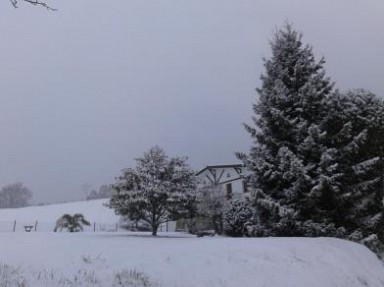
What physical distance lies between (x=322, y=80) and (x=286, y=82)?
1676 mm

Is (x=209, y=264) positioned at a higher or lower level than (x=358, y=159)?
lower

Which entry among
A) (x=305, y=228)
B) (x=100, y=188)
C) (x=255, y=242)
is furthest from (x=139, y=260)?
(x=100, y=188)

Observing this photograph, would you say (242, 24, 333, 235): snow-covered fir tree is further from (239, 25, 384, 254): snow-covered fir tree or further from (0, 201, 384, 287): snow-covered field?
(0, 201, 384, 287): snow-covered field

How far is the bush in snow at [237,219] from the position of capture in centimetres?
3078

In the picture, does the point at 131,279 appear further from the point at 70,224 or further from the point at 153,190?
the point at 70,224

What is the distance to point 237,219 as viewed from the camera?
31.2 m

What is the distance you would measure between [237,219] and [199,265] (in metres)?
18.6

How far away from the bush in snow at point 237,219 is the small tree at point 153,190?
3.88 meters

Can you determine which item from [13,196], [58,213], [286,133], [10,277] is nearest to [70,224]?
[286,133]

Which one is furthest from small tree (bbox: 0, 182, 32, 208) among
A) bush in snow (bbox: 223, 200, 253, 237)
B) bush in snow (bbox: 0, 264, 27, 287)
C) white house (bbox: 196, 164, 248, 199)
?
bush in snow (bbox: 0, 264, 27, 287)

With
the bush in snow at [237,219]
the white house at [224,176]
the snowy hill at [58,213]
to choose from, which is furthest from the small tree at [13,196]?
the bush in snow at [237,219]

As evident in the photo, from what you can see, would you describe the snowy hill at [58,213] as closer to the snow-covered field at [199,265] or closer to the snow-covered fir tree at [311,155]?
the snow-covered fir tree at [311,155]

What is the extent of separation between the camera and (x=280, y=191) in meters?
23.1

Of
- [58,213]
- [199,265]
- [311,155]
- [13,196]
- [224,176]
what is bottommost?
[199,265]
